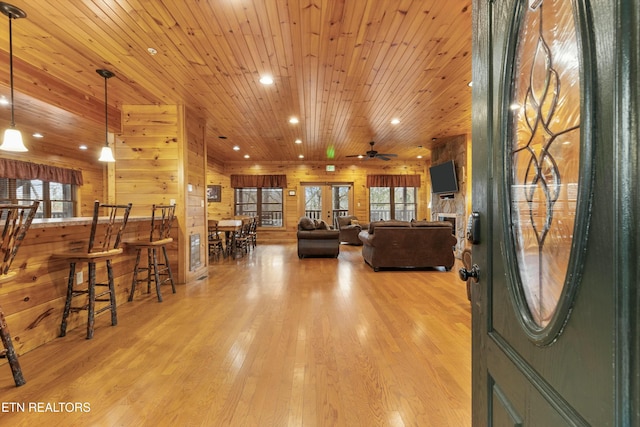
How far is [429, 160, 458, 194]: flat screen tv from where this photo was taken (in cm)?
689

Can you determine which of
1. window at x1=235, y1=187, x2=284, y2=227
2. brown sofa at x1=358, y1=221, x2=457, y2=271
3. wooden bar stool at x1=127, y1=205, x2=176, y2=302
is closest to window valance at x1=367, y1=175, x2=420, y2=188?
window at x1=235, y1=187, x2=284, y2=227

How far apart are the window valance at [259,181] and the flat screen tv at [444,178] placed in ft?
15.5

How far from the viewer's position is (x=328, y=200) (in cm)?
1029

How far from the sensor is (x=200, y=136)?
5.12 m

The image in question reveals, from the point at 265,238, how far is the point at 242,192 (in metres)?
1.75

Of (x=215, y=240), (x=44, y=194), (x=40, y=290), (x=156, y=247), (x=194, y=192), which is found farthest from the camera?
(x=44, y=194)

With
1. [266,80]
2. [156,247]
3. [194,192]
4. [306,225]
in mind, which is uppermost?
[266,80]

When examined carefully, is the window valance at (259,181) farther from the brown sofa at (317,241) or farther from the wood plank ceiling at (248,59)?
the wood plank ceiling at (248,59)

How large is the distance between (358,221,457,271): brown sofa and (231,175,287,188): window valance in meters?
5.41

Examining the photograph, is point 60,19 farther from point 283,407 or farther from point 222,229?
point 222,229

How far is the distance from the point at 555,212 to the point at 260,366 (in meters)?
2.02

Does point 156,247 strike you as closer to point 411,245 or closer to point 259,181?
point 411,245

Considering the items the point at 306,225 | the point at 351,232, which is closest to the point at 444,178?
the point at 351,232

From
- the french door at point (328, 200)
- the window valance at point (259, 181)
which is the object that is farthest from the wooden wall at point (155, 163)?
the french door at point (328, 200)
